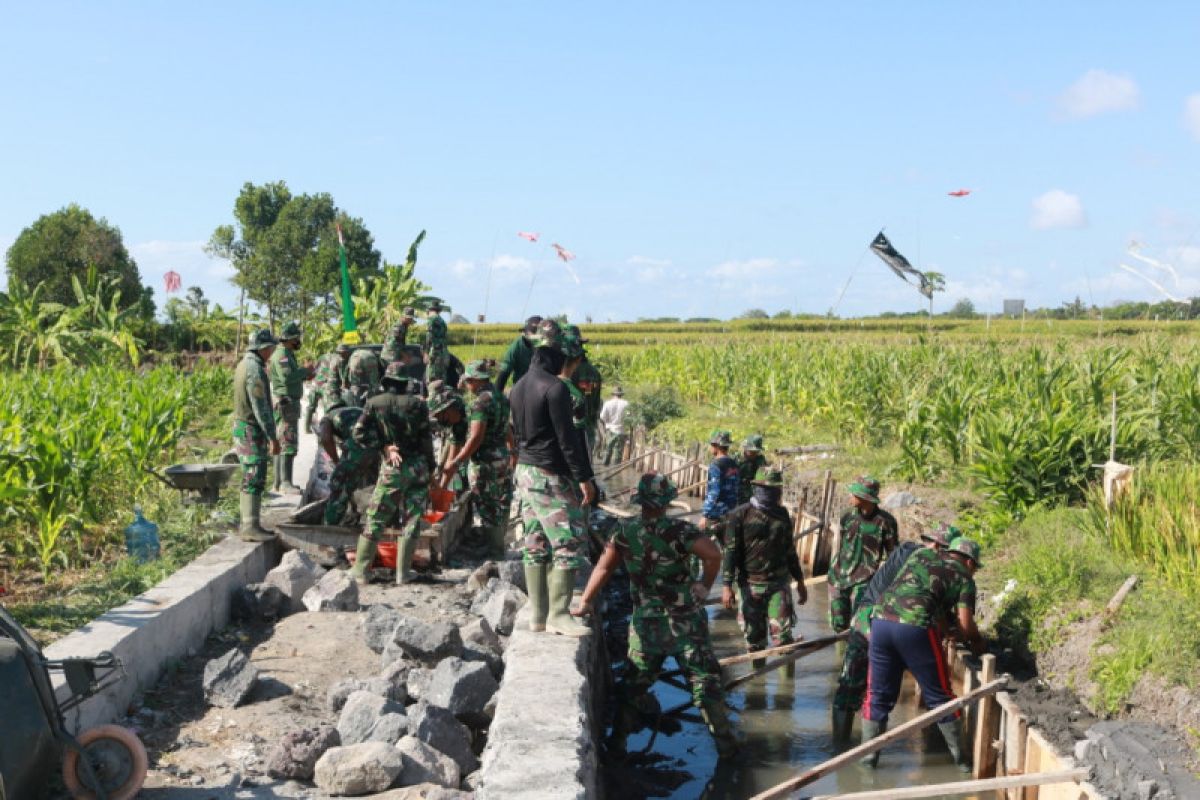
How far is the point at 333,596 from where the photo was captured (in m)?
8.38

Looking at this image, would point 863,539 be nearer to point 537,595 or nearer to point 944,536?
point 944,536

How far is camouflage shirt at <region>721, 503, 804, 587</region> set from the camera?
8789 mm

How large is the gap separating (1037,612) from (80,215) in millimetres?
40585

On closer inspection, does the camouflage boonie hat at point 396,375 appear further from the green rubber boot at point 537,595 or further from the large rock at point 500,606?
the green rubber boot at point 537,595

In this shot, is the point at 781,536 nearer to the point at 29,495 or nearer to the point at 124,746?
the point at 124,746

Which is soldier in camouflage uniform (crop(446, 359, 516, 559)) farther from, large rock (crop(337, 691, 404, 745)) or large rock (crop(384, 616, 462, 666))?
large rock (crop(337, 691, 404, 745))

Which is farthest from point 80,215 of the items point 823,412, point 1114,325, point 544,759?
point 544,759

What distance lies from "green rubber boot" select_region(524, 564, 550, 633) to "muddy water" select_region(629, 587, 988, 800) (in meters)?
1.73

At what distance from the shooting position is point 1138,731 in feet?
21.7

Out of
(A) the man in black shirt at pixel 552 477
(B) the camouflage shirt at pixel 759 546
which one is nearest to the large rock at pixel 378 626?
(A) the man in black shirt at pixel 552 477

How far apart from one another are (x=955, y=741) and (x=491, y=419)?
4.26 metres

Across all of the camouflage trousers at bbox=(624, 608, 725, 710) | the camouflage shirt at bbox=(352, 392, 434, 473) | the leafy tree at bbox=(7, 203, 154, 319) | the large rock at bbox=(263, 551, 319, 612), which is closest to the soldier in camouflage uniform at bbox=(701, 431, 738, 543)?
the camouflage shirt at bbox=(352, 392, 434, 473)

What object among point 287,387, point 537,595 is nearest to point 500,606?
point 537,595

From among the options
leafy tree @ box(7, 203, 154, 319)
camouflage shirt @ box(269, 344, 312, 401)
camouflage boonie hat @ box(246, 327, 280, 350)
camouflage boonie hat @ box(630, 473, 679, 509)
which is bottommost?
camouflage boonie hat @ box(630, 473, 679, 509)
